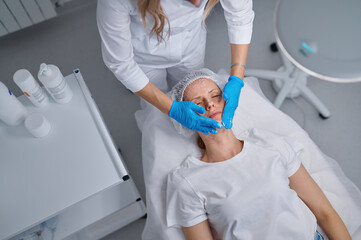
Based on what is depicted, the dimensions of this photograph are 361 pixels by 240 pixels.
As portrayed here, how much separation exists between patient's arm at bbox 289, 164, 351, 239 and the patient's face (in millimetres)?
448

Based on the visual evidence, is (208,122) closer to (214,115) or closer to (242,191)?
(214,115)

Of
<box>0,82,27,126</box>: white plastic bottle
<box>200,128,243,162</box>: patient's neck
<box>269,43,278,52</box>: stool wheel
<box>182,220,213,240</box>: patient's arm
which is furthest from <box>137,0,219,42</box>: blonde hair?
<box>269,43,278,52</box>: stool wheel

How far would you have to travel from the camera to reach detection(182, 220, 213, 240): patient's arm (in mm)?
1116

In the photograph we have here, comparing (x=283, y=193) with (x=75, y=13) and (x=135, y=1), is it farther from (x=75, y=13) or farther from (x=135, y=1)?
(x=75, y=13)

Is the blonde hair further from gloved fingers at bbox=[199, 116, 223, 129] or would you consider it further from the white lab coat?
gloved fingers at bbox=[199, 116, 223, 129]

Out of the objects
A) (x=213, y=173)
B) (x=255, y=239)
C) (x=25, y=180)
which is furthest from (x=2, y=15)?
(x=255, y=239)

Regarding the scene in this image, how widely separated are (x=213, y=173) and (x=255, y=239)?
30 centimetres

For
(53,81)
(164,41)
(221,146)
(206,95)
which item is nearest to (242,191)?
(221,146)

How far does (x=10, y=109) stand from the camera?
1.16 metres

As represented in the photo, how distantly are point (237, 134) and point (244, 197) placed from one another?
13.7 inches

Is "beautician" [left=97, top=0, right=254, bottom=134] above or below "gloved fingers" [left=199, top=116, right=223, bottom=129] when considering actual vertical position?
above

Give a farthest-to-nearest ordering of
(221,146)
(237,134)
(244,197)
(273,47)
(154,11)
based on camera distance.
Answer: (273,47) → (237,134) → (221,146) → (244,197) → (154,11)

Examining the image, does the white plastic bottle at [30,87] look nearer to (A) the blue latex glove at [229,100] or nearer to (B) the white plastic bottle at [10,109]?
(B) the white plastic bottle at [10,109]

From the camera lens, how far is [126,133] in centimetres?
201
